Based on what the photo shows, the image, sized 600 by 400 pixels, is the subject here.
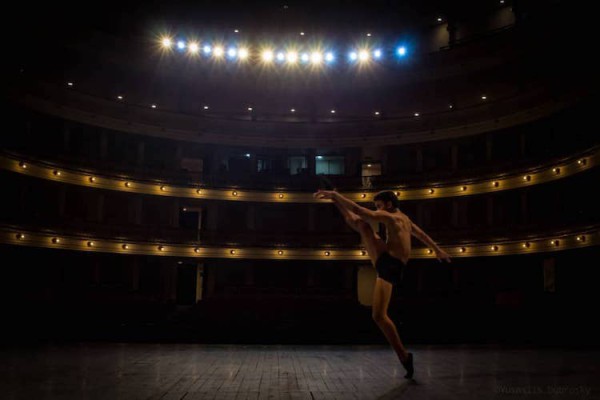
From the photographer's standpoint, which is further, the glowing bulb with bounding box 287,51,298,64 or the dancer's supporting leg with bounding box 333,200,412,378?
the glowing bulb with bounding box 287,51,298,64

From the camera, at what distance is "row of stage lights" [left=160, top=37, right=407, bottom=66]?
1181 inches

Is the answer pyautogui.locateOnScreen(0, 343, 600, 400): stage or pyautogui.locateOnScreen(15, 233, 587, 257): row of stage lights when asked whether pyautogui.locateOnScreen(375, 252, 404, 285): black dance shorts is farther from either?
pyautogui.locateOnScreen(15, 233, 587, 257): row of stage lights

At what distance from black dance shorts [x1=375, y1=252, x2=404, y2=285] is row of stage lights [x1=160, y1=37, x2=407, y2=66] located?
25135 mm

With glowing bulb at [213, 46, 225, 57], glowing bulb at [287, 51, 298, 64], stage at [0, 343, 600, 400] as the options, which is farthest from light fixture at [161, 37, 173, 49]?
stage at [0, 343, 600, 400]

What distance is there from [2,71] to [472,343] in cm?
2397

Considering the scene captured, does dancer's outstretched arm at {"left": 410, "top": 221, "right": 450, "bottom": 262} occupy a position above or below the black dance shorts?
above

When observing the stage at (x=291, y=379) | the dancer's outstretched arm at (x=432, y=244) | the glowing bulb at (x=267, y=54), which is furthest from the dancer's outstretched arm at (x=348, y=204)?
the glowing bulb at (x=267, y=54)

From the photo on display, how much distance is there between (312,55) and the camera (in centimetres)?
3098

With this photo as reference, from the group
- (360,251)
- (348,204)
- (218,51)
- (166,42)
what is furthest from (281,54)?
(348,204)

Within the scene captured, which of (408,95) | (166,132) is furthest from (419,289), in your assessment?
(166,132)

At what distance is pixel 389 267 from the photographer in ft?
23.5

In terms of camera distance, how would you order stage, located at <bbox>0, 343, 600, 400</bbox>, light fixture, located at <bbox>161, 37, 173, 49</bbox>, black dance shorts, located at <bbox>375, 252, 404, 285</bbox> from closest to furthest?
1. stage, located at <bbox>0, 343, 600, 400</bbox>
2. black dance shorts, located at <bbox>375, 252, 404, 285</bbox>
3. light fixture, located at <bbox>161, 37, 173, 49</bbox>

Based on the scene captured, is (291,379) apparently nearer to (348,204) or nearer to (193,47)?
(348,204)

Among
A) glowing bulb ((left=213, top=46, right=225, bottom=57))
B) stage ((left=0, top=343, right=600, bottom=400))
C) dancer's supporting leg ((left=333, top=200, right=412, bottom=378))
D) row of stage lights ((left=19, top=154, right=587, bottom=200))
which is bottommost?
stage ((left=0, top=343, right=600, bottom=400))
